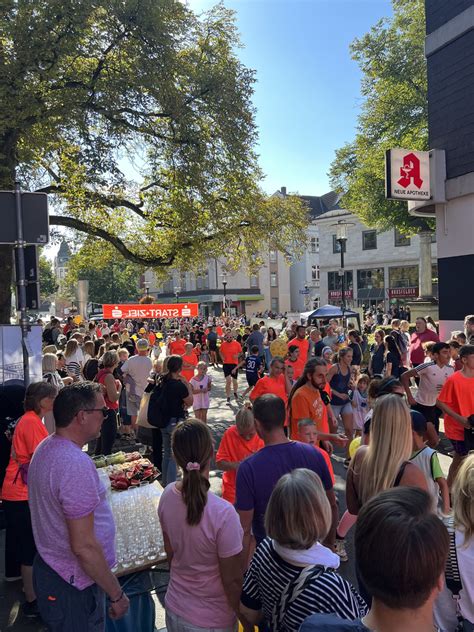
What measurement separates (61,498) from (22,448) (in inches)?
69.6

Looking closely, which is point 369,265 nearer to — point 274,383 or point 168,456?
point 274,383

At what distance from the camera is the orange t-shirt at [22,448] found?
3.93 m

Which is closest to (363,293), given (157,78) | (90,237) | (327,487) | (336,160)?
→ (336,160)

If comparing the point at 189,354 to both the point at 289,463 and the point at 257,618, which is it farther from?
the point at 257,618

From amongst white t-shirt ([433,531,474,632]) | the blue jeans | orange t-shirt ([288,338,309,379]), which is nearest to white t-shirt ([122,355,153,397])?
the blue jeans

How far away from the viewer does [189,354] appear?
1070cm

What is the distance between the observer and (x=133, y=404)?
29.9ft

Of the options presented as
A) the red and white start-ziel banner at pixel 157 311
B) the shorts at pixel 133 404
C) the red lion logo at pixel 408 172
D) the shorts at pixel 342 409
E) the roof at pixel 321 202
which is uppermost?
the roof at pixel 321 202

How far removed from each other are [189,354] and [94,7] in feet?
23.6

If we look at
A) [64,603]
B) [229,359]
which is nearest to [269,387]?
[64,603]

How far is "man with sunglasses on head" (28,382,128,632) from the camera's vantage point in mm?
2406

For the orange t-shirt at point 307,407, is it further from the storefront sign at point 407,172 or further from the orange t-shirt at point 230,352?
the storefront sign at point 407,172

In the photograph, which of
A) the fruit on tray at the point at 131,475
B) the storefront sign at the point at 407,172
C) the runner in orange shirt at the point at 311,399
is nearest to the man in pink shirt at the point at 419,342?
the storefront sign at the point at 407,172

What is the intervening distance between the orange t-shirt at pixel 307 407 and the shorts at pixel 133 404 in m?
4.27
